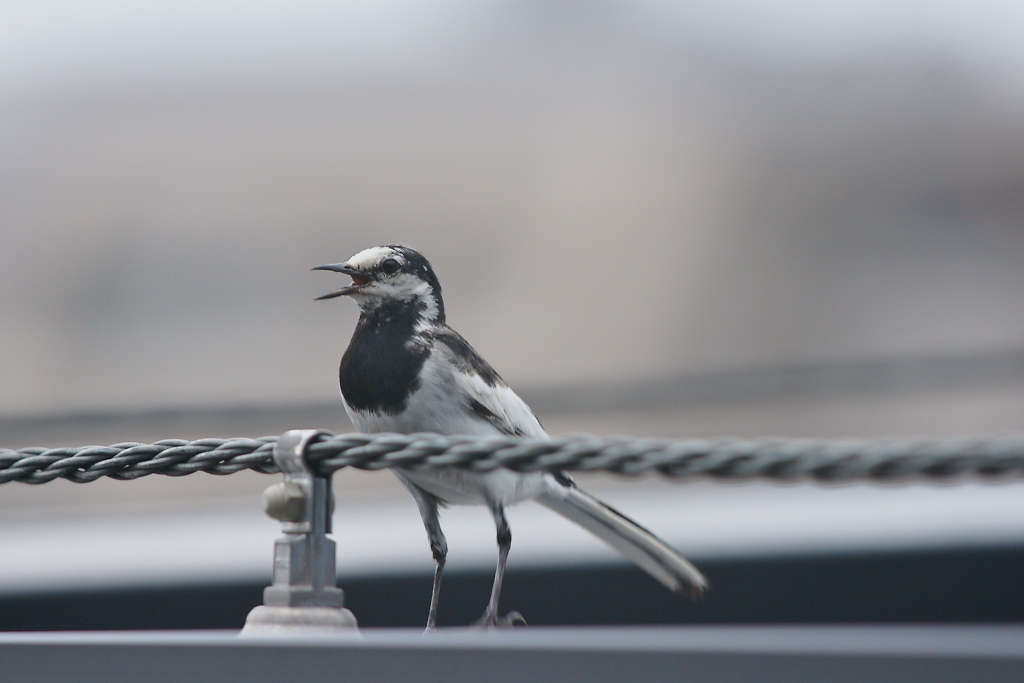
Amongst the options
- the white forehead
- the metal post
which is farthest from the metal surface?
the white forehead

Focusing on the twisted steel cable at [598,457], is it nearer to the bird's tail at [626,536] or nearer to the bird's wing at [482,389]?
the bird's wing at [482,389]

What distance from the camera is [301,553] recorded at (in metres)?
0.87

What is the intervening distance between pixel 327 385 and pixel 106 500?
5.90ft

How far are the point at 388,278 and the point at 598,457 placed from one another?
0.64m

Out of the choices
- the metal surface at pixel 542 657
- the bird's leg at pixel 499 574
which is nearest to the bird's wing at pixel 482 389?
the bird's leg at pixel 499 574

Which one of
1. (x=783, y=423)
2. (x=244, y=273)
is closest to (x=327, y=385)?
(x=244, y=273)

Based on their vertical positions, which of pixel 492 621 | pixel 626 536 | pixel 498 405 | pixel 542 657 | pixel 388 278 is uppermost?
pixel 388 278

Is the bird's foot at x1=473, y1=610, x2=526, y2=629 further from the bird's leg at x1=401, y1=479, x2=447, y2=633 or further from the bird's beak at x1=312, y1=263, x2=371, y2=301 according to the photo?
the bird's beak at x1=312, y1=263, x2=371, y2=301

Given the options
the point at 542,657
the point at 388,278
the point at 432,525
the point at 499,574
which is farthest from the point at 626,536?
the point at 542,657

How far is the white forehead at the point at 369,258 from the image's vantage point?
1.32 metres

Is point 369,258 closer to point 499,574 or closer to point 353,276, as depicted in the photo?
point 353,276

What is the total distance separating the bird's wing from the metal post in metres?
0.41

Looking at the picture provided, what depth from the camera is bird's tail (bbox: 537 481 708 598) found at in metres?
1.32

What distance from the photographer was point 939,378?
5.90 meters
